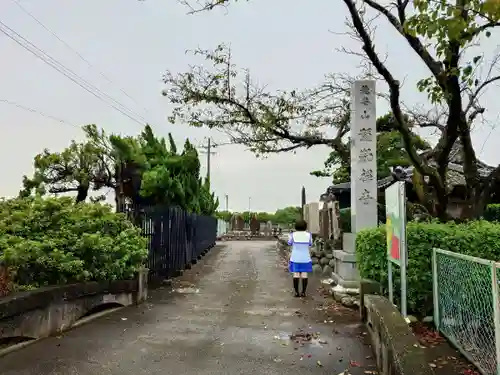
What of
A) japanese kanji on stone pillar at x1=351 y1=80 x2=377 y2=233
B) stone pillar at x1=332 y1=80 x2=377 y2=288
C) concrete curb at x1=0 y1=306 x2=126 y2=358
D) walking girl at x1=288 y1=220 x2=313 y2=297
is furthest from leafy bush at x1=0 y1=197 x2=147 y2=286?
japanese kanji on stone pillar at x1=351 y1=80 x2=377 y2=233

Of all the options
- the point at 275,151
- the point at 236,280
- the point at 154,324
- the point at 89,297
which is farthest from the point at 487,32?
the point at 236,280

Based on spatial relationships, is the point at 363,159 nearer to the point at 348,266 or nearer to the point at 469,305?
the point at 348,266

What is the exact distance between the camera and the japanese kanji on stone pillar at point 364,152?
1102cm

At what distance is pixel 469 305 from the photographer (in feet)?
19.4

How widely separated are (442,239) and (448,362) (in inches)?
83.4

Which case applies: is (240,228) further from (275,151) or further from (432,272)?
(432,272)

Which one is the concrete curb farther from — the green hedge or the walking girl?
the green hedge

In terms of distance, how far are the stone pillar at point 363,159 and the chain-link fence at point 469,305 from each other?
12.0ft

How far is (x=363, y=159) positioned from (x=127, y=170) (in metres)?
8.77

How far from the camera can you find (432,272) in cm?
751

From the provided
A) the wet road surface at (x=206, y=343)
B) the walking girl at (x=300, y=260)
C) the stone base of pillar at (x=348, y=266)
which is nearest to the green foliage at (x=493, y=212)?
the stone base of pillar at (x=348, y=266)

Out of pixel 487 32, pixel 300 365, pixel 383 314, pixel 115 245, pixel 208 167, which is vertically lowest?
pixel 300 365

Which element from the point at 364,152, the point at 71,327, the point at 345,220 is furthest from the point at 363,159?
the point at 71,327

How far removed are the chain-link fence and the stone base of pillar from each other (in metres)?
3.29
